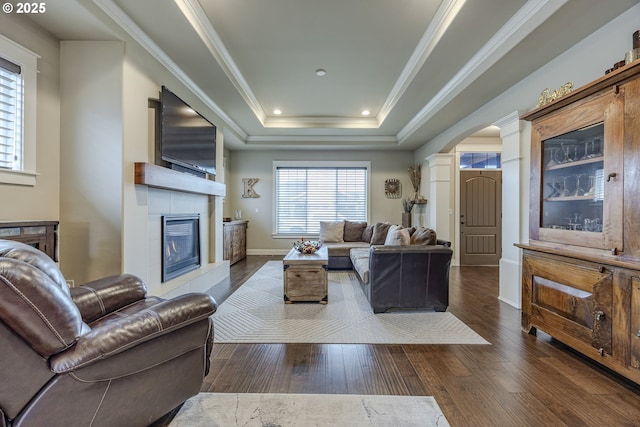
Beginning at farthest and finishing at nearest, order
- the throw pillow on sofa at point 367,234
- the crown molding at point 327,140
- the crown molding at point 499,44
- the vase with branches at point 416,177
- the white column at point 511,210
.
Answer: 1. the vase with branches at point 416,177
2. the crown molding at point 327,140
3. the throw pillow on sofa at point 367,234
4. the white column at point 511,210
5. the crown molding at point 499,44

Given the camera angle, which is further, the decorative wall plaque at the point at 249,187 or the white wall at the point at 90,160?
the decorative wall plaque at the point at 249,187

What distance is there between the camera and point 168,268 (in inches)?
130

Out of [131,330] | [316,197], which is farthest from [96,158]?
[316,197]

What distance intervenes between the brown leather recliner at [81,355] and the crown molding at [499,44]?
3166 mm

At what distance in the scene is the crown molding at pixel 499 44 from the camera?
7.35 feet

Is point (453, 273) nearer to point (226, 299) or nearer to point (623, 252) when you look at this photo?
point (623, 252)

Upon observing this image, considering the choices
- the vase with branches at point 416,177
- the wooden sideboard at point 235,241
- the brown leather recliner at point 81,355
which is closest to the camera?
Result: the brown leather recliner at point 81,355

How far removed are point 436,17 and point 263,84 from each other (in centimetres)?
244

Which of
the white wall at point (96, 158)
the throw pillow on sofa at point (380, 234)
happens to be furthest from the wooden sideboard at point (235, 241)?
the throw pillow on sofa at point (380, 234)

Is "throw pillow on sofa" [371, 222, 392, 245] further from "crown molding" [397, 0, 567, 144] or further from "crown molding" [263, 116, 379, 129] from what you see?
"crown molding" [397, 0, 567, 144]

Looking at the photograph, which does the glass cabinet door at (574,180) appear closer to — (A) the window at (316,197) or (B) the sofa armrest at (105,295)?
(B) the sofa armrest at (105,295)

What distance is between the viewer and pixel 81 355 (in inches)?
44.1

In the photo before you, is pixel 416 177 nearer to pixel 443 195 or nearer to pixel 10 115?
pixel 443 195

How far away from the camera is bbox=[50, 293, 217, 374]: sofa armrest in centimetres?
111
